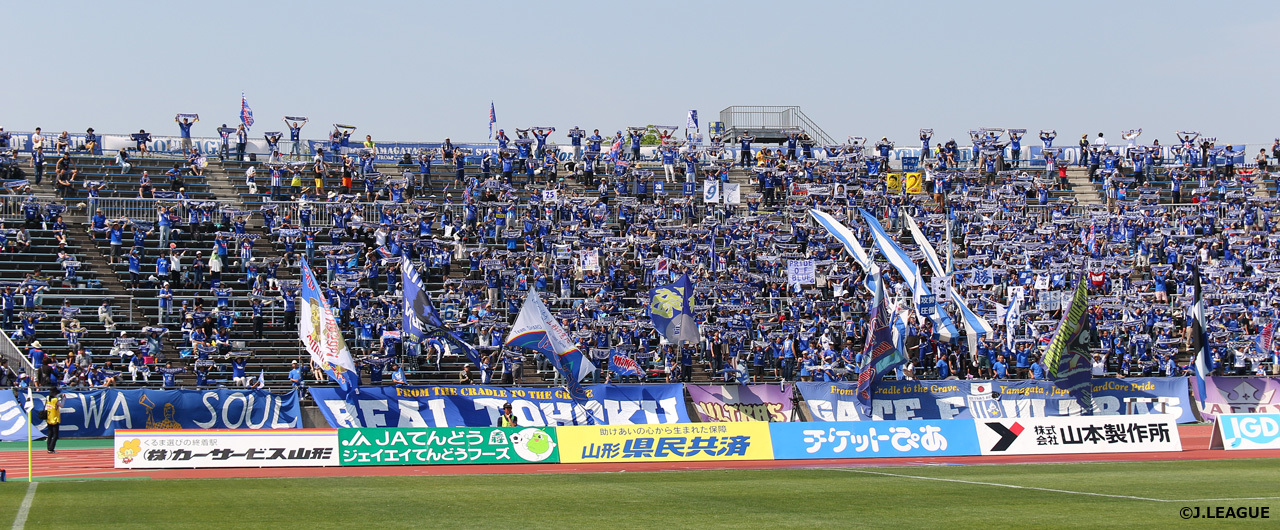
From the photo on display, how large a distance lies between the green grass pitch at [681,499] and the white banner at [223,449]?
246 centimetres

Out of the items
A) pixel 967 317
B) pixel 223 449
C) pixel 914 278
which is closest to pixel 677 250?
pixel 914 278

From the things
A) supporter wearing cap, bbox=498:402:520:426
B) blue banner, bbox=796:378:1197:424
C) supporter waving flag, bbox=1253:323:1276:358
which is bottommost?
blue banner, bbox=796:378:1197:424

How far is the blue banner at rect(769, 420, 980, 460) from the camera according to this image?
1197 inches

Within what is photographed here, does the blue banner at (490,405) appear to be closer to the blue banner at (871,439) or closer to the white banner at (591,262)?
the white banner at (591,262)

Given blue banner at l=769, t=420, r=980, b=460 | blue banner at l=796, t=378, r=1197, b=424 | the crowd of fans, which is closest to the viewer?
blue banner at l=769, t=420, r=980, b=460

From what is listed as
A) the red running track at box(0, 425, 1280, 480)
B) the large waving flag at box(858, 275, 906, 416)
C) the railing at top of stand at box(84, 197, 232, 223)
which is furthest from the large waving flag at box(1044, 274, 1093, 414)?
the railing at top of stand at box(84, 197, 232, 223)

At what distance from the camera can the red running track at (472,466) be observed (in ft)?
87.9

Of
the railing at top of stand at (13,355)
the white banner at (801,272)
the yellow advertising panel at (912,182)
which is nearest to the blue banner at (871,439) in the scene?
the white banner at (801,272)

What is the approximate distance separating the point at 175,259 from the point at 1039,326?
28.0 meters

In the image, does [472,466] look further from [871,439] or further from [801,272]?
[801,272]

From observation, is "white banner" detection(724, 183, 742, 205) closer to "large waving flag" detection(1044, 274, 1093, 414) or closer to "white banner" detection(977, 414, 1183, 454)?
"large waving flag" detection(1044, 274, 1093, 414)

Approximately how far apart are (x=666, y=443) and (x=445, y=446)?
15.5ft

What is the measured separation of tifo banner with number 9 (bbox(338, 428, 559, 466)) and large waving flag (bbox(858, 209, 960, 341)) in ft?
51.9

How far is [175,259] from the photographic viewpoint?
143 ft
